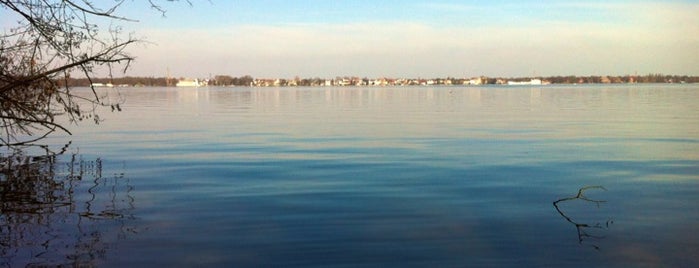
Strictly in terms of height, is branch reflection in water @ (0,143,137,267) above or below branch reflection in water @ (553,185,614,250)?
above

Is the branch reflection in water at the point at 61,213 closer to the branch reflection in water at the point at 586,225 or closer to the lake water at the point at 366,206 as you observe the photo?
the lake water at the point at 366,206

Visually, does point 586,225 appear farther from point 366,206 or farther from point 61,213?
point 61,213

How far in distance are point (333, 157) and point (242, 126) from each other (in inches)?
535

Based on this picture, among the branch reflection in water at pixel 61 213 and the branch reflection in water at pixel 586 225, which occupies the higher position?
the branch reflection in water at pixel 61 213

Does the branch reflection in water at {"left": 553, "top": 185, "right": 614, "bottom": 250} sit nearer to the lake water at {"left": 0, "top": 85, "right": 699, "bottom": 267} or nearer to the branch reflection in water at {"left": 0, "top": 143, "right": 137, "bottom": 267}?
the lake water at {"left": 0, "top": 85, "right": 699, "bottom": 267}

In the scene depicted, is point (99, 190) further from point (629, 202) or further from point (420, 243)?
point (629, 202)

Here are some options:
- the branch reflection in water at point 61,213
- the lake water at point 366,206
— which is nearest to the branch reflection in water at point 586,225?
the lake water at point 366,206

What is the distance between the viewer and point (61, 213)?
35.6 ft

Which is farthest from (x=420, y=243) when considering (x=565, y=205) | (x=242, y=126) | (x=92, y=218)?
(x=242, y=126)

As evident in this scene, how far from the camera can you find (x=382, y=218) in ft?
33.9

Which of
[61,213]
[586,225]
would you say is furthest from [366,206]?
[61,213]

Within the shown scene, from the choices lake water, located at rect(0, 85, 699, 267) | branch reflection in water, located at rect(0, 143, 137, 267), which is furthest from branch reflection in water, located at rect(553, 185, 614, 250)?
branch reflection in water, located at rect(0, 143, 137, 267)

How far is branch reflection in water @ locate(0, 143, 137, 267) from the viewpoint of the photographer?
8406mm

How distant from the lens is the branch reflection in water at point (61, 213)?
27.6 feet
